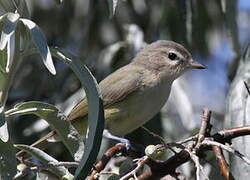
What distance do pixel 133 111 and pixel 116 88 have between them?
0.59 feet

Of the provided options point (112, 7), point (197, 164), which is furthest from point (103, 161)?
point (112, 7)

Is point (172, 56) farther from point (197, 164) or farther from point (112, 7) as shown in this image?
point (197, 164)

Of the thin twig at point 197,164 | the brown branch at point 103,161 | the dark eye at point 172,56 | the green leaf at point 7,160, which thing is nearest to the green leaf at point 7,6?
the green leaf at point 7,160

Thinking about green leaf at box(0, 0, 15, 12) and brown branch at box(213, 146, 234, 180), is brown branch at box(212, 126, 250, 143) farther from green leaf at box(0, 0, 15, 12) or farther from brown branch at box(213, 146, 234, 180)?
green leaf at box(0, 0, 15, 12)

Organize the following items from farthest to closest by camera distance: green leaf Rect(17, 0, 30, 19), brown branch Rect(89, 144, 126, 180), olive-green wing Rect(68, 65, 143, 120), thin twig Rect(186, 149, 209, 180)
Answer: olive-green wing Rect(68, 65, 143, 120), green leaf Rect(17, 0, 30, 19), brown branch Rect(89, 144, 126, 180), thin twig Rect(186, 149, 209, 180)

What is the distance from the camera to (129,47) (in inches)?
194

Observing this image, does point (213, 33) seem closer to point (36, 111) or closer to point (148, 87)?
point (148, 87)

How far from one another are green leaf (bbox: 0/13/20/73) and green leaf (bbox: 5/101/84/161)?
14 centimetres

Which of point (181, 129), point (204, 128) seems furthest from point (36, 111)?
point (181, 129)

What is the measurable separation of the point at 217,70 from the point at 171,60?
168cm

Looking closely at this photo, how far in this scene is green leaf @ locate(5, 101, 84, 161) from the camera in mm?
2258

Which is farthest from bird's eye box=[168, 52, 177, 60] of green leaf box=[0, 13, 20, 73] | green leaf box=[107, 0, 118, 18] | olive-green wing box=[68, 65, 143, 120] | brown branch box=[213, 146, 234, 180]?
brown branch box=[213, 146, 234, 180]

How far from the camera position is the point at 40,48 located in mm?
2096

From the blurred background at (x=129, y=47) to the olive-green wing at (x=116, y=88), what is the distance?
1.14ft
